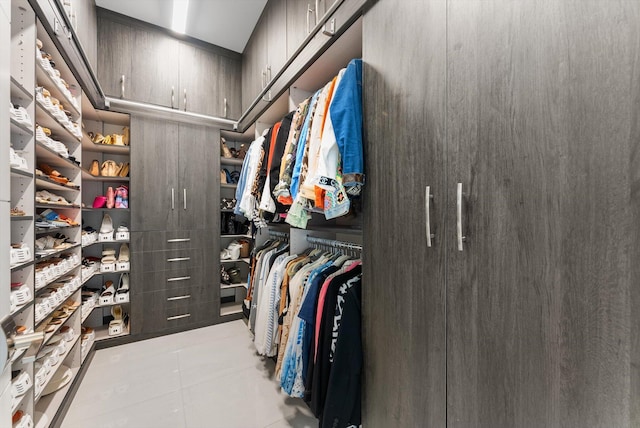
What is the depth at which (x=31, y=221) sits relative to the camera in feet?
3.84

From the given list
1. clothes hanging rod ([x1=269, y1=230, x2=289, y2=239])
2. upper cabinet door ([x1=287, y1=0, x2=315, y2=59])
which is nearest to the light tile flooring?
clothes hanging rod ([x1=269, y1=230, x2=289, y2=239])

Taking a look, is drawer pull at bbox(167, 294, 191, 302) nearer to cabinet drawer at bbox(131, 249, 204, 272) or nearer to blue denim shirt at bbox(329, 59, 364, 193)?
cabinet drawer at bbox(131, 249, 204, 272)

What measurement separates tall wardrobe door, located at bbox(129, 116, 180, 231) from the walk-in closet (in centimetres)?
2

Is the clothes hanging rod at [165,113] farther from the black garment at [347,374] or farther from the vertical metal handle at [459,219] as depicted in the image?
the vertical metal handle at [459,219]

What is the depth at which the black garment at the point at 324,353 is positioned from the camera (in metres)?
1.14

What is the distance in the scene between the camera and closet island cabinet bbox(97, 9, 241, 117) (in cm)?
227

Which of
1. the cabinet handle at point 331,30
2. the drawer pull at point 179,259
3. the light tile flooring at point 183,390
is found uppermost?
the cabinet handle at point 331,30

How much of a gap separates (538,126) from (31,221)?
1964 mm

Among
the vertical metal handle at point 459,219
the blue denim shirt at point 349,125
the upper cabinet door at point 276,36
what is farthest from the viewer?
the upper cabinet door at point 276,36

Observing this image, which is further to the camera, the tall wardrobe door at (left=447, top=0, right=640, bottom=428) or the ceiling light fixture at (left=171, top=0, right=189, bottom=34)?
the ceiling light fixture at (left=171, top=0, right=189, bottom=34)

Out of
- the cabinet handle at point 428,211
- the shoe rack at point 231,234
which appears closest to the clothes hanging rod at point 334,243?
the cabinet handle at point 428,211

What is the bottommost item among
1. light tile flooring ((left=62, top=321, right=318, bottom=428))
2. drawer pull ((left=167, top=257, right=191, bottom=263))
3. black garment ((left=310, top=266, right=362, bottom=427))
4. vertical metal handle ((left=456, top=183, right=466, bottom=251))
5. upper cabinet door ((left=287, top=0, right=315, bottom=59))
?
light tile flooring ((left=62, top=321, right=318, bottom=428))

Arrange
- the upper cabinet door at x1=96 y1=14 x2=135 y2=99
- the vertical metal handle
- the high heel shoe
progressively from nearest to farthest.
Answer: the vertical metal handle < the upper cabinet door at x1=96 y1=14 x2=135 y2=99 < the high heel shoe

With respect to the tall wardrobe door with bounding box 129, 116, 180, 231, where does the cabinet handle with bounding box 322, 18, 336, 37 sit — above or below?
above
